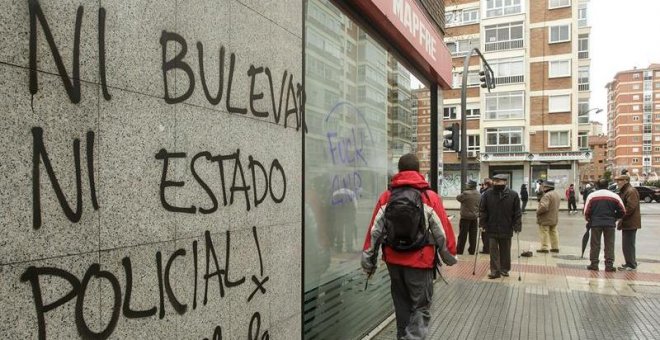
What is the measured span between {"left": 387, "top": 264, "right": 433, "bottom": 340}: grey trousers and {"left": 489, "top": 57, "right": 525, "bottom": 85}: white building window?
39.8 m

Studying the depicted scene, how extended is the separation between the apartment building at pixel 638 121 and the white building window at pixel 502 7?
101591 millimetres

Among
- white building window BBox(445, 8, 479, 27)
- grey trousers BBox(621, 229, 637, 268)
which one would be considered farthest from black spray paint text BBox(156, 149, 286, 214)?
white building window BBox(445, 8, 479, 27)

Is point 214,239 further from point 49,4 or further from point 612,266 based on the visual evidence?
point 612,266

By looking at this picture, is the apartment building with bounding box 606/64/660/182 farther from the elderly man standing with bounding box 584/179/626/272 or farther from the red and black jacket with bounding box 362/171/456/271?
the red and black jacket with bounding box 362/171/456/271

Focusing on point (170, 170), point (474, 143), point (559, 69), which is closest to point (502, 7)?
point (559, 69)

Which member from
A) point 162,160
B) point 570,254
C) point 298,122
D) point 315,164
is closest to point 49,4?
point 162,160

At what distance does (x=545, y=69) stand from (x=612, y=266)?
34.4m

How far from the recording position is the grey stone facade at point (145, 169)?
5.90 feet

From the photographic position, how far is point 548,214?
11.1 m

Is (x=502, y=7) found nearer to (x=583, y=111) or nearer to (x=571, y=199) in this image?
(x=583, y=111)

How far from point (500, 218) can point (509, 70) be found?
35513 millimetres

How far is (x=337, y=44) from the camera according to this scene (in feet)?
15.8

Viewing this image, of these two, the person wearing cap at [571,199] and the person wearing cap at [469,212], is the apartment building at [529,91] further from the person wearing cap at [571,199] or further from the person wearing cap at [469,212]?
the person wearing cap at [469,212]

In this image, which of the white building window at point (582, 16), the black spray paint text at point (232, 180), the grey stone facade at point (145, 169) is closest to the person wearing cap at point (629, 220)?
the grey stone facade at point (145, 169)
